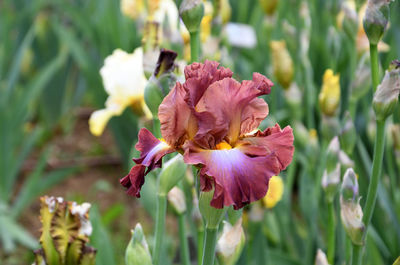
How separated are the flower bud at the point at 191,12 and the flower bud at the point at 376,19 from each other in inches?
8.0

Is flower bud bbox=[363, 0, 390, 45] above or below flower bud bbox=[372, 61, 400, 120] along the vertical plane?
above

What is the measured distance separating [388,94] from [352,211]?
0.48 ft

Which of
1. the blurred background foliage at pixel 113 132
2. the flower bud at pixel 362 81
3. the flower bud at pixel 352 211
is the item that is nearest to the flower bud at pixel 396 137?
the blurred background foliage at pixel 113 132

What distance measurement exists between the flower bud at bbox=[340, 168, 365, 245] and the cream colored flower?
470 millimetres

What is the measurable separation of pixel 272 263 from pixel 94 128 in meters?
0.44

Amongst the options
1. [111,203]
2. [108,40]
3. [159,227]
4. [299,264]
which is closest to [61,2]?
[108,40]

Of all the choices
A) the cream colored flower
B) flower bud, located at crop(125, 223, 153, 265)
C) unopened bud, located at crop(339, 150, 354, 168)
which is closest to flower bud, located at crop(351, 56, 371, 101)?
unopened bud, located at crop(339, 150, 354, 168)

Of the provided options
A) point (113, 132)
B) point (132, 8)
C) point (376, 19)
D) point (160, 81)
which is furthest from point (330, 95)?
point (113, 132)

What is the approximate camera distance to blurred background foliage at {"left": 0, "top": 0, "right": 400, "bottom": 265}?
3.76 ft

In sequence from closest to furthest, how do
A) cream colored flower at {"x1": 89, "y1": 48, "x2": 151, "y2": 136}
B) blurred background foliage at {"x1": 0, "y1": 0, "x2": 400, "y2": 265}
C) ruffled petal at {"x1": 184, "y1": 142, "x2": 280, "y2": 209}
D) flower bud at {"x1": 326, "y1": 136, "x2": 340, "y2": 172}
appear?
ruffled petal at {"x1": 184, "y1": 142, "x2": 280, "y2": 209} < flower bud at {"x1": 326, "y1": 136, "x2": 340, "y2": 172} < cream colored flower at {"x1": 89, "y1": 48, "x2": 151, "y2": 136} < blurred background foliage at {"x1": 0, "y1": 0, "x2": 400, "y2": 265}

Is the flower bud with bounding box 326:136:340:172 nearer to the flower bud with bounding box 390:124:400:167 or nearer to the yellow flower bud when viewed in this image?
the flower bud with bounding box 390:124:400:167

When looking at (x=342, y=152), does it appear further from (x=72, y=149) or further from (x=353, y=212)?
(x=72, y=149)

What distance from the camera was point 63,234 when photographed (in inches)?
24.9

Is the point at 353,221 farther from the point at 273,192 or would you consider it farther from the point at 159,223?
the point at 273,192
